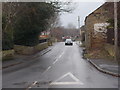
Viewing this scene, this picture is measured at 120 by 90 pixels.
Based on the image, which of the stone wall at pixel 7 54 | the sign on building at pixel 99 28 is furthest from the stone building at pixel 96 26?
the stone wall at pixel 7 54

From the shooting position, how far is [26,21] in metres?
34.5

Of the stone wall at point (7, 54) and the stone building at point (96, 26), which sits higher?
the stone building at point (96, 26)

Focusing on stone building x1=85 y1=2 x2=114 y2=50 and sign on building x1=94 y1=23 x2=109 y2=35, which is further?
stone building x1=85 y1=2 x2=114 y2=50

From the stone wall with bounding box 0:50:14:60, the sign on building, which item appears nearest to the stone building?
the sign on building

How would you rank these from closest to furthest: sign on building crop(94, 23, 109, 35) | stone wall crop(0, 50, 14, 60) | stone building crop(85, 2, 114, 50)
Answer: stone wall crop(0, 50, 14, 60) → sign on building crop(94, 23, 109, 35) → stone building crop(85, 2, 114, 50)

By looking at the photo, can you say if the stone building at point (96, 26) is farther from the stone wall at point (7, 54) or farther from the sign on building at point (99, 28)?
the stone wall at point (7, 54)

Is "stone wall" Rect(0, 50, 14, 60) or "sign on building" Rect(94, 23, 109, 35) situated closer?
"stone wall" Rect(0, 50, 14, 60)

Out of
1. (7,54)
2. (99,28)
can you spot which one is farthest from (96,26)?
(7,54)

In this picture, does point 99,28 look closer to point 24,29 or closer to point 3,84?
point 24,29

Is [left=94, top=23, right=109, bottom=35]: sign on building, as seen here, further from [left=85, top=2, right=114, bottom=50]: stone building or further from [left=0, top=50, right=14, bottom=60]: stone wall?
[left=0, top=50, right=14, bottom=60]: stone wall

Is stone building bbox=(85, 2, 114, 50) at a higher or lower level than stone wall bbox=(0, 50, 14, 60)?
higher

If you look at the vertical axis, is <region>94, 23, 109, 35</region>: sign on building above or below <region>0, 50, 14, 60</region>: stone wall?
above

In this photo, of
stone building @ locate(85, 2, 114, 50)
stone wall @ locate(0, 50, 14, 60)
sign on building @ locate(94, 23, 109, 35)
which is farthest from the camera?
stone building @ locate(85, 2, 114, 50)

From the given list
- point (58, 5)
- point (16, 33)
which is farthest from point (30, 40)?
point (58, 5)
